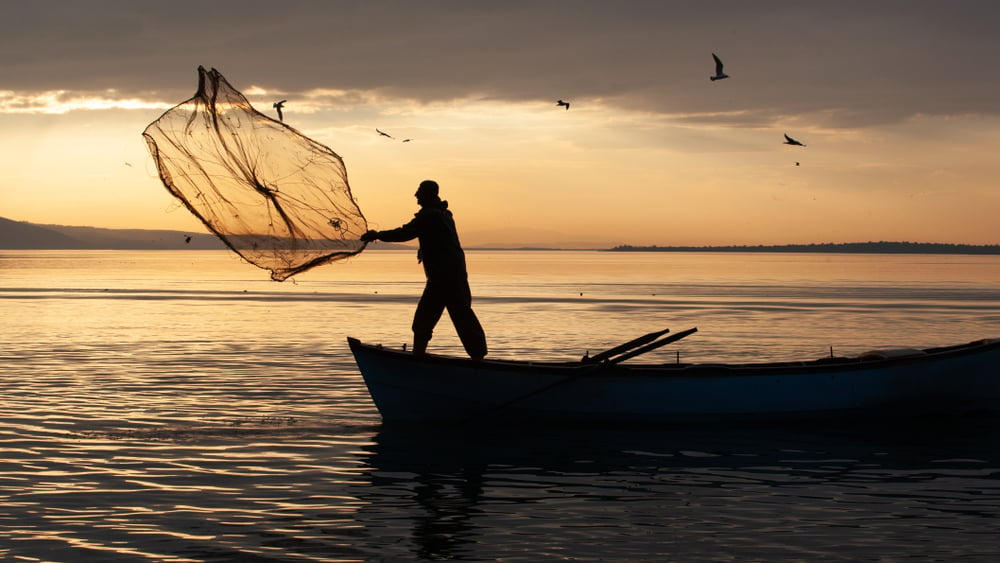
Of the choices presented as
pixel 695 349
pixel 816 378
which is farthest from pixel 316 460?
pixel 695 349

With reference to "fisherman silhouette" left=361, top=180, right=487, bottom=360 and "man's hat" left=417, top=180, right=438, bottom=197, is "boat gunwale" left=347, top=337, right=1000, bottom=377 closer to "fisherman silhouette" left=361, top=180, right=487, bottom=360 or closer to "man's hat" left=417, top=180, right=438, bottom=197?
"fisherman silhouette" left=361, top=180, right=487, bottom=360

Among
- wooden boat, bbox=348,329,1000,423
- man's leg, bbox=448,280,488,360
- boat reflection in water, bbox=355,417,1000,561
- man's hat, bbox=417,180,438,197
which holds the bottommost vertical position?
boat reflection in water, bbox=355,417,1000,561

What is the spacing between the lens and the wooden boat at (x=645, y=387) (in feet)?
45.8

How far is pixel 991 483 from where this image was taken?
11391mm

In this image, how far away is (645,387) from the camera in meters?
14.3

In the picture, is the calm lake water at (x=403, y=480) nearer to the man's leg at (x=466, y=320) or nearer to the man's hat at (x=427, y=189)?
the man's leg at (x=466, y=320)

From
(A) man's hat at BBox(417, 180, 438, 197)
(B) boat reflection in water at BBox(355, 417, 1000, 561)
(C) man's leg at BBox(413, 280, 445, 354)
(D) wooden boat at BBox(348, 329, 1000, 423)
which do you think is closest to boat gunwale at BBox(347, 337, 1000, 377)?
(D) wooden boat at BBox(348, 329, 1000, 423)

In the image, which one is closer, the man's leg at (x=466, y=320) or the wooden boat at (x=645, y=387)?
the man's leg at (x=466, y=320)

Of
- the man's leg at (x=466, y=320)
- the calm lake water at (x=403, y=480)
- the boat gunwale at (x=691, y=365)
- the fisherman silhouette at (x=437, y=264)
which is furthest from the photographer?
the boat gunwale at (x=691, y=365)

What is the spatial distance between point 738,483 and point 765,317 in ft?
97.8

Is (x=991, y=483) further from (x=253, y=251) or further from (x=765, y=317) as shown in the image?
(x=765, y=317)

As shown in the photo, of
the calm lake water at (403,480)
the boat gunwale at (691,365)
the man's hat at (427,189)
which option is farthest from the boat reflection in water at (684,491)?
the man's hat at (427,189)

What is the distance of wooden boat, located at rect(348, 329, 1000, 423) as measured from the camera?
1397 centimetres

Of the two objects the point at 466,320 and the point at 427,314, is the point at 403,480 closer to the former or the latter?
the point at 427,314
